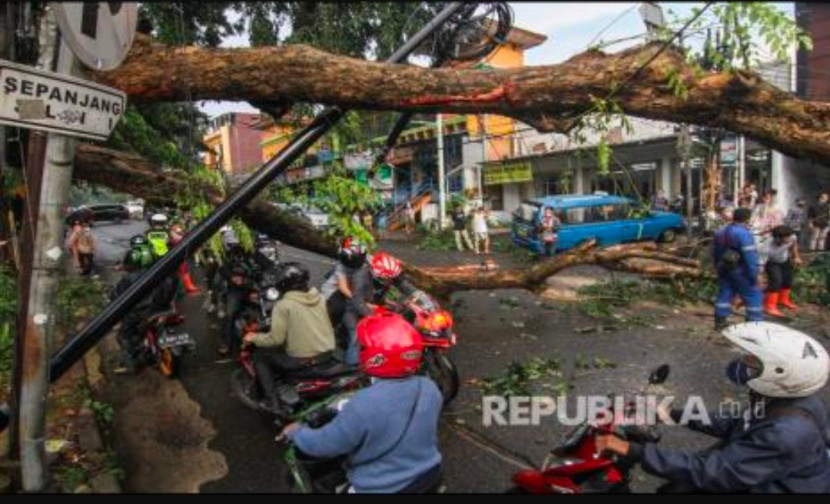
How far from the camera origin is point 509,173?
22.7 meters

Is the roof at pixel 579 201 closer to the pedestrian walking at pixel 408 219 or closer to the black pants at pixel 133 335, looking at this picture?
the pedestrian walking at pixel 408 219

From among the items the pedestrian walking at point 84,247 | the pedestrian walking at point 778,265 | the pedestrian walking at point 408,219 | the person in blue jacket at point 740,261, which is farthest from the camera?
the pedestrian walking at point 408,219

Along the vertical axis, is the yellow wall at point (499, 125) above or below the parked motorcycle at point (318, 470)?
above

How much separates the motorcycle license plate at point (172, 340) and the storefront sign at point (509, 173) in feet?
51.8

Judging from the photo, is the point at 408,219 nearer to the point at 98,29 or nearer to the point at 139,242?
the point at 139,242

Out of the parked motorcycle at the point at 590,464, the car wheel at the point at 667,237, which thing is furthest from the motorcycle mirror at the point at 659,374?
the car wheel at the point at 667,237

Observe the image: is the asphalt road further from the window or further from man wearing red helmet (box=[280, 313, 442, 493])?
the window

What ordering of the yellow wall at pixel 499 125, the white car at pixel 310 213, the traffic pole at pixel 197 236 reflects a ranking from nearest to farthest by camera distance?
the traffic pole at pixel 197 236
the white car at pixel 310 213
the yellow wall at pixel 499 125

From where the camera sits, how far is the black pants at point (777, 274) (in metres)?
10.3

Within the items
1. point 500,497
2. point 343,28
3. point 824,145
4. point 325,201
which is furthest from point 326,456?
point 343,28

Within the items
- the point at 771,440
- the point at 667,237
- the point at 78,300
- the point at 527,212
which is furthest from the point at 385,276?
the point at 667,237

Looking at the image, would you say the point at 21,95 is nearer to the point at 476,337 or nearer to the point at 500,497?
the point at 500,497

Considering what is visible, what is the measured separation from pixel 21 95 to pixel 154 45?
2.75 metres

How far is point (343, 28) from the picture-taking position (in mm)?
8312
